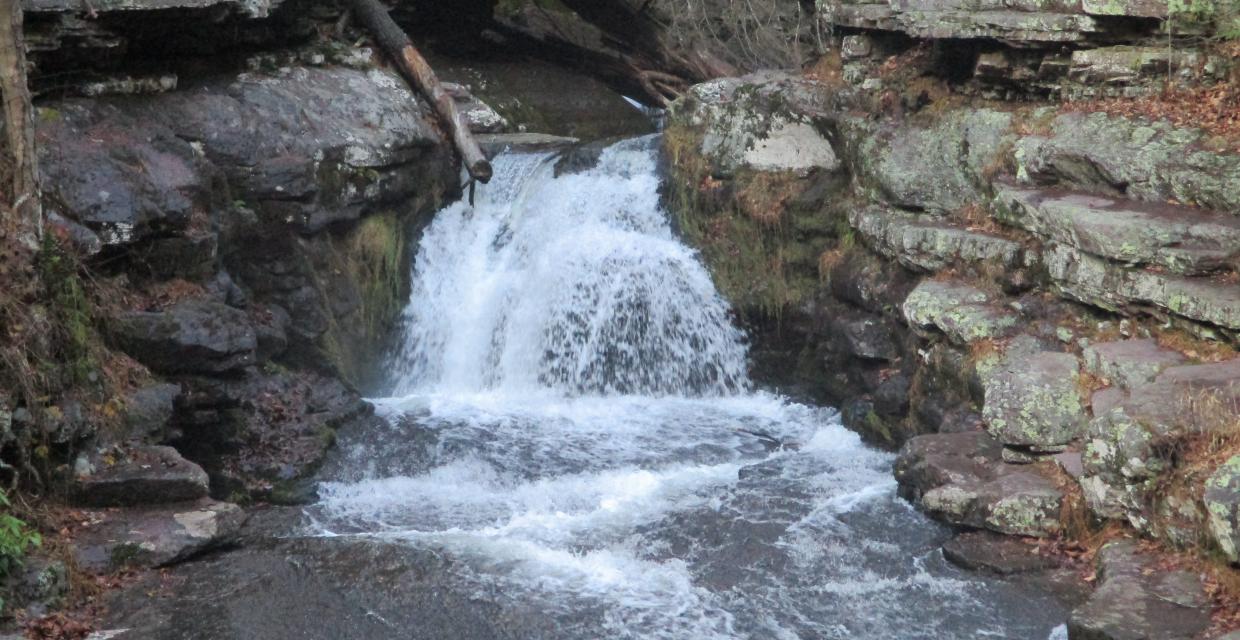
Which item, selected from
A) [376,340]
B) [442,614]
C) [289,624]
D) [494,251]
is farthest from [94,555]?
[494,251]

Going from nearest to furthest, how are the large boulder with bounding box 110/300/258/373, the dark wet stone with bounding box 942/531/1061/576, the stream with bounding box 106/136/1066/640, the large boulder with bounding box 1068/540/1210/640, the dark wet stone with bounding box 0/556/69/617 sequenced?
the large boulder with bounding box 1068/540/1210/640 < the dark wet stone with bounding box 0/556/69/617 < the stream with bounding box 106/136/1066/640 < the dark wet stone with bounding box 942/531/1061/576 < the large boulder with bounding box 110/300/258/373

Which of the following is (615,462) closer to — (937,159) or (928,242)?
(928,242)

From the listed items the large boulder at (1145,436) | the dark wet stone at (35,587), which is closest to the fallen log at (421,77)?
the dark wet stone at (35,587)

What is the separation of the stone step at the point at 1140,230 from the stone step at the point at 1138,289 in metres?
0.11

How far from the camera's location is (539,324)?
12953 millimetres

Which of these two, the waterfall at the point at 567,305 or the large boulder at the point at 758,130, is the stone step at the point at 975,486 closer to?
the waterfall at the point at 567,305

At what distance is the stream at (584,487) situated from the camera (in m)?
7.89

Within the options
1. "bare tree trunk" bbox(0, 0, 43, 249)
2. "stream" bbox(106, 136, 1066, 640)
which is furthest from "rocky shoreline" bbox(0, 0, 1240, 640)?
"bare tree trunk" bbox(0, 0, 43, 249)

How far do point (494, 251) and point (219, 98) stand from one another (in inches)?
130

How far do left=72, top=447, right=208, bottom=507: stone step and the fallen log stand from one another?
5.44 metres

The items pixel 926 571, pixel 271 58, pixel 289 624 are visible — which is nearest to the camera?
pixel 289 624

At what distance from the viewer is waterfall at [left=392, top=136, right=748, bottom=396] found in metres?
12.8

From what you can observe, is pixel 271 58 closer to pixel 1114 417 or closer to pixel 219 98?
pixel 219 98

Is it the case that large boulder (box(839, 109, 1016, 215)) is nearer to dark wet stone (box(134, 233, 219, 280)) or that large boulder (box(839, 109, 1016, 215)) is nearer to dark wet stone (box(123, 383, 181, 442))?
dark wet stone (box(134, 233, 219, 280))
